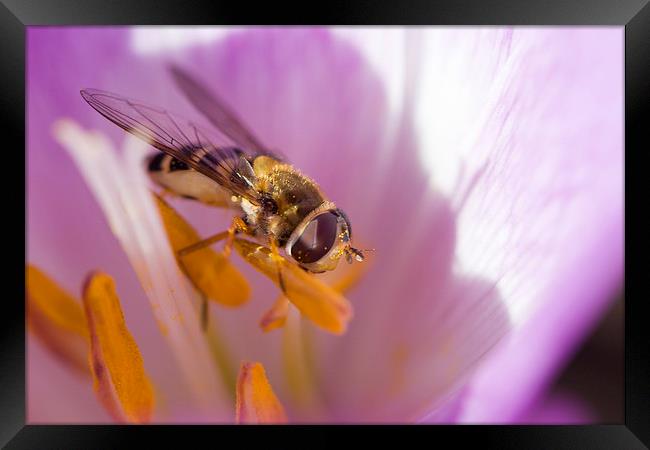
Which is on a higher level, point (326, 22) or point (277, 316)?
point (326, 22)

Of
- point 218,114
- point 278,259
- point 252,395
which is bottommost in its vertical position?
point 252,395

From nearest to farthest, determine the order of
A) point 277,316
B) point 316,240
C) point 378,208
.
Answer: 1. point 316,240
2. point 277,316
3. point 378,208

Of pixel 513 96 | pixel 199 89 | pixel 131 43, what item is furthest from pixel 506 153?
pixel 131 43

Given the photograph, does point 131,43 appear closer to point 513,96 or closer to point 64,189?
point 64,189

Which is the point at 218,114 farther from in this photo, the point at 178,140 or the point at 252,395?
the point at 252,395

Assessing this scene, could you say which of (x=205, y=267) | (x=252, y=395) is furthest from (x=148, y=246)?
(x=252, y=395)

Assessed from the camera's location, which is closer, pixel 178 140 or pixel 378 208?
pixel 178 140

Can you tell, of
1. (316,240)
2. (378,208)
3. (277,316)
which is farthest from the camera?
(378,208)
